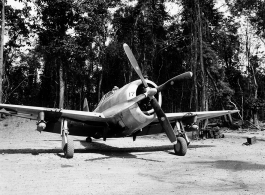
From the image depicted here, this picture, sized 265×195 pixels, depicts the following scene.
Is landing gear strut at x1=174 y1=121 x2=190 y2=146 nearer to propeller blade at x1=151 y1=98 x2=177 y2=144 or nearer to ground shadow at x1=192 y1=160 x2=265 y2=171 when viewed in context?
propeller blade at x1=151 y1=98 x2=177 y2=144

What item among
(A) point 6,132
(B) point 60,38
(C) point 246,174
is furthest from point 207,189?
(B) point 60,38

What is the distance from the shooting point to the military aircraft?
10.8 m

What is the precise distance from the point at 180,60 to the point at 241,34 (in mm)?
8879

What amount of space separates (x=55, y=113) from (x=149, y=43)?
82.0 feet

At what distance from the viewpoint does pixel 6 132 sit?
2528cm

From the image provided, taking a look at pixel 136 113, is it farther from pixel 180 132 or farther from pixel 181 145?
pixel 180 132

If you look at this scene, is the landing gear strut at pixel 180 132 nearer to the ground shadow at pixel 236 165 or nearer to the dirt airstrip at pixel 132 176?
the dirt airstrip at pixel 132 176

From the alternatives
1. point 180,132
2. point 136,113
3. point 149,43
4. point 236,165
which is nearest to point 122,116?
point 136,113

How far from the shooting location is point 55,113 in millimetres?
11844

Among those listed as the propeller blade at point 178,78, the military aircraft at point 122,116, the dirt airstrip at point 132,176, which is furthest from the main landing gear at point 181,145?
the propeller blade at point 178,78

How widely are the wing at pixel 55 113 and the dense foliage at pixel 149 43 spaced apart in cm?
1081

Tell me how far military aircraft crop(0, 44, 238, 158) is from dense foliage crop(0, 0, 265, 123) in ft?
31.7

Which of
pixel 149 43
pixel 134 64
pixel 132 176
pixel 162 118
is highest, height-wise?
pixel 149 43

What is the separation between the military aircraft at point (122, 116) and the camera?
10.8 metres
